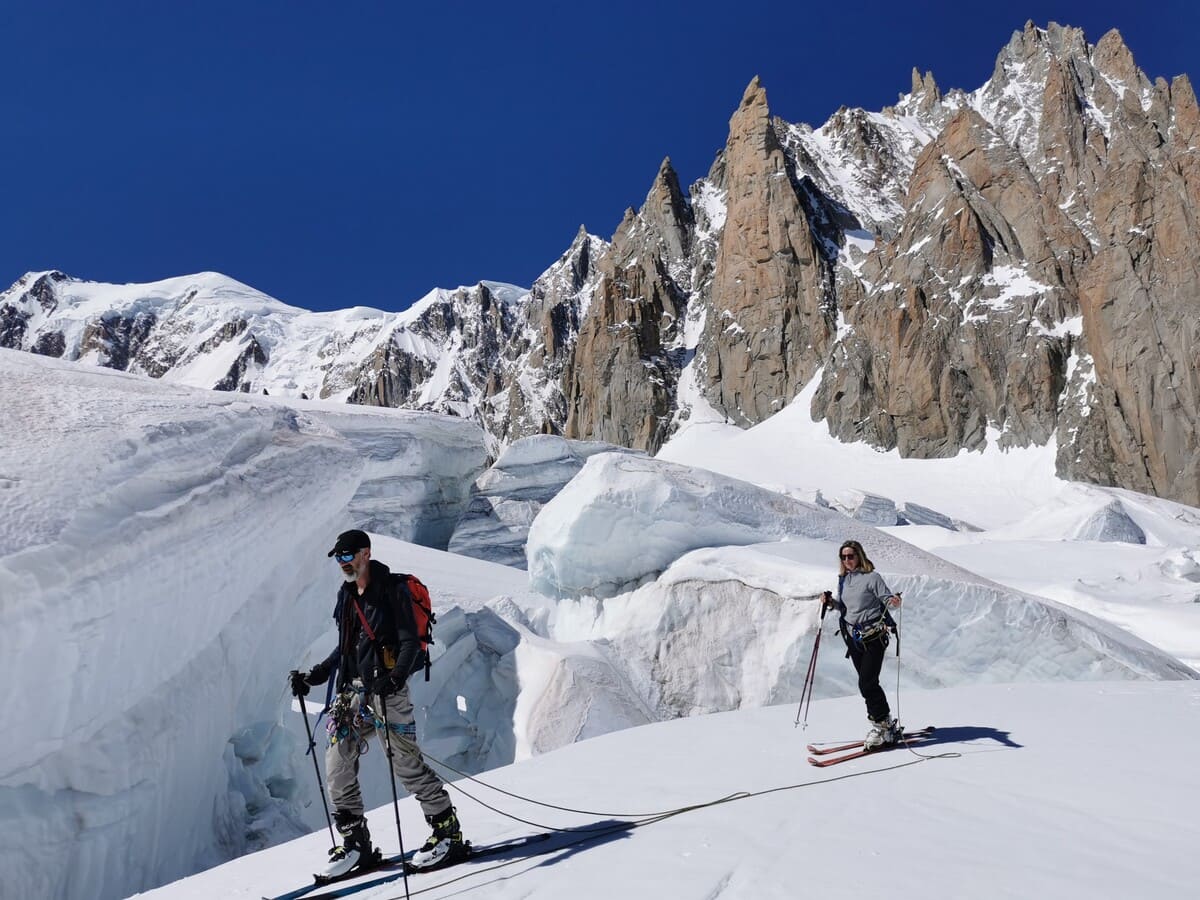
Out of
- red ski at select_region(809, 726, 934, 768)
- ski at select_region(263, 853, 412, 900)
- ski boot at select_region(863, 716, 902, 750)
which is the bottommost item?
ski at select_region(263, 853, 412, 900)

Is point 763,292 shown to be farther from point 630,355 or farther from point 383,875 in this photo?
point 383,875

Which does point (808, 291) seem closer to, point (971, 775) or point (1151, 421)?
point (1151, 421)

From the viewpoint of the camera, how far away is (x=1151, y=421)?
53.4 meters

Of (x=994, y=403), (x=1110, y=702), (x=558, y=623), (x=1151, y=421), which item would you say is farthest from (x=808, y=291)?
(x=1110, y=702)

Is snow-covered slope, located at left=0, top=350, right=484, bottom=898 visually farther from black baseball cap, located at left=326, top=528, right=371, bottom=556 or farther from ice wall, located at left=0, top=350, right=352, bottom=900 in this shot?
black baseball cap, located at left=326, top=528, right=371, bottom=556

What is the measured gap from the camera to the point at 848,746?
20.2ft

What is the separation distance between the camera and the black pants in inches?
235

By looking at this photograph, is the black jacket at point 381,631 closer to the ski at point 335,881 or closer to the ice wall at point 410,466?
the ski at point 335,881

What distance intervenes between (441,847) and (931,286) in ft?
236

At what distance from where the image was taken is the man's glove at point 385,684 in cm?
403

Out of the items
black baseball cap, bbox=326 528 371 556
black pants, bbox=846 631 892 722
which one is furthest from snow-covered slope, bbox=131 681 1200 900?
black baseball cap, bbox=326 528 371 556

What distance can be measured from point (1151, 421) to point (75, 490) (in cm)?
6210

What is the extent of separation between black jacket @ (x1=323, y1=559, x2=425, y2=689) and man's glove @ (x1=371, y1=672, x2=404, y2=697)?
0.05 ft

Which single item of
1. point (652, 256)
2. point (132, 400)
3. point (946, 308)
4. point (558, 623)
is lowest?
point (558, 623)
